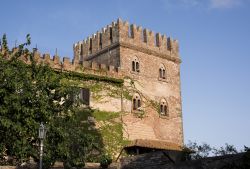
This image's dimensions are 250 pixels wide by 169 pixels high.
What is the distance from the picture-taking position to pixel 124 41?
1162 inches

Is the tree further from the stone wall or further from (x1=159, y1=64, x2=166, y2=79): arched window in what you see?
(x1=159, y1=64, x2=166, y2=79): arched window

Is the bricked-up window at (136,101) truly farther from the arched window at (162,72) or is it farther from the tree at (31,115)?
the tree at (31,115)

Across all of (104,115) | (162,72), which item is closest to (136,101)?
(104,115)

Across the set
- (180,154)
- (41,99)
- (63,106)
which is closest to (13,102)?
(41,99)

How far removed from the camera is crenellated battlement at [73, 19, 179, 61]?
29750 millimetres

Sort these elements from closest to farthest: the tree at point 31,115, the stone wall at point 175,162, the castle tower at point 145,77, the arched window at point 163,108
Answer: the tree at point 31,115, the stone wall at point 175,162, the castle tower at point 145,77, the arched window at point 163,108

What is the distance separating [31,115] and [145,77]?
14.9 m

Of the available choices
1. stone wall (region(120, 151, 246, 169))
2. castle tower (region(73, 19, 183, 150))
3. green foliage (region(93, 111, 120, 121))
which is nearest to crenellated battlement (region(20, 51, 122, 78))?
castle tower (region(73, 19, 183, 150))

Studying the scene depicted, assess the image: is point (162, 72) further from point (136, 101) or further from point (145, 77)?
point (136, 101)

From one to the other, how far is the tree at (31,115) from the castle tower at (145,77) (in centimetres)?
1020

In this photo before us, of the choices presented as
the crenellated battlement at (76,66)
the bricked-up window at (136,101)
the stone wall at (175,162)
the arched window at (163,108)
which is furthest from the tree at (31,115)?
the arched window at (163,108)

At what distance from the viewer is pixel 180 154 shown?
73.9ft

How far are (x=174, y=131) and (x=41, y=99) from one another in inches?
639

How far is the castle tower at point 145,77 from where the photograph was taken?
94.3 ft
